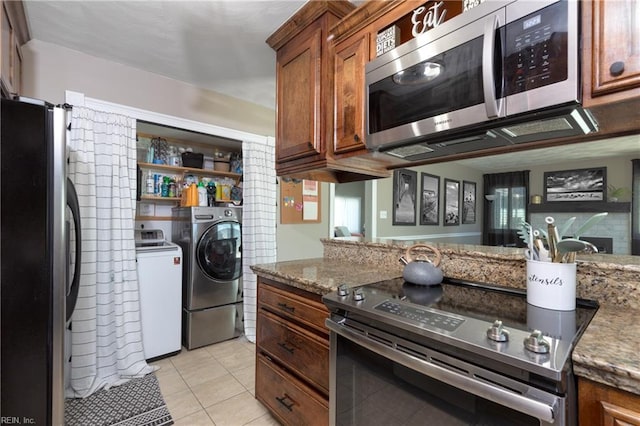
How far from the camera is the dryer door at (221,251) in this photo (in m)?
2.93

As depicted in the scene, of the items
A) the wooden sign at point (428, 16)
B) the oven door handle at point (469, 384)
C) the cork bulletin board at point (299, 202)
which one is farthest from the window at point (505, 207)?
the oven door handle at point (469, 384)

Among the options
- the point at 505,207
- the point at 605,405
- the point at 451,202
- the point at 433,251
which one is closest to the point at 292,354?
the point at 433,251

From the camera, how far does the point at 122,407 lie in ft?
6.45

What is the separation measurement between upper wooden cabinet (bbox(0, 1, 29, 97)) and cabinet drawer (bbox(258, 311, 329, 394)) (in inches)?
74.4

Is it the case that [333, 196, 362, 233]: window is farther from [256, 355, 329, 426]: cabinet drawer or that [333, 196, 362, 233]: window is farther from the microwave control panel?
the microwave control panel

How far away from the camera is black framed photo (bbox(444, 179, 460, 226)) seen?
453cm

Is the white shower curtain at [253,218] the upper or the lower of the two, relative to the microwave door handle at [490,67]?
lower

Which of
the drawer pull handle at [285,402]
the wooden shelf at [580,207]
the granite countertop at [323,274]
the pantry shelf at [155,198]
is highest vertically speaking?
the pantry shelf at [155,198]

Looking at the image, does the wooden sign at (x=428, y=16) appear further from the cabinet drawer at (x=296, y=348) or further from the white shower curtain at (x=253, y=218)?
the white shower curtain at (x=253, y=218)

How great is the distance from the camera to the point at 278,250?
3.41 metres

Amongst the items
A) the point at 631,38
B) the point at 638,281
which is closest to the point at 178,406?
the point at 638,281

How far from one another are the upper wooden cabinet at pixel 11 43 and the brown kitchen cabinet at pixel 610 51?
8.14 ft

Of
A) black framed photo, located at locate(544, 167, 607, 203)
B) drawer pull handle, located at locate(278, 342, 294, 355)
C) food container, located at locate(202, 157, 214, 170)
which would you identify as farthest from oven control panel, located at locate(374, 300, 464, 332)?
black framed photo, located at locate(544, 167, 607, 203)

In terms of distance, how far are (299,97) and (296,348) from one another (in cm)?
149
